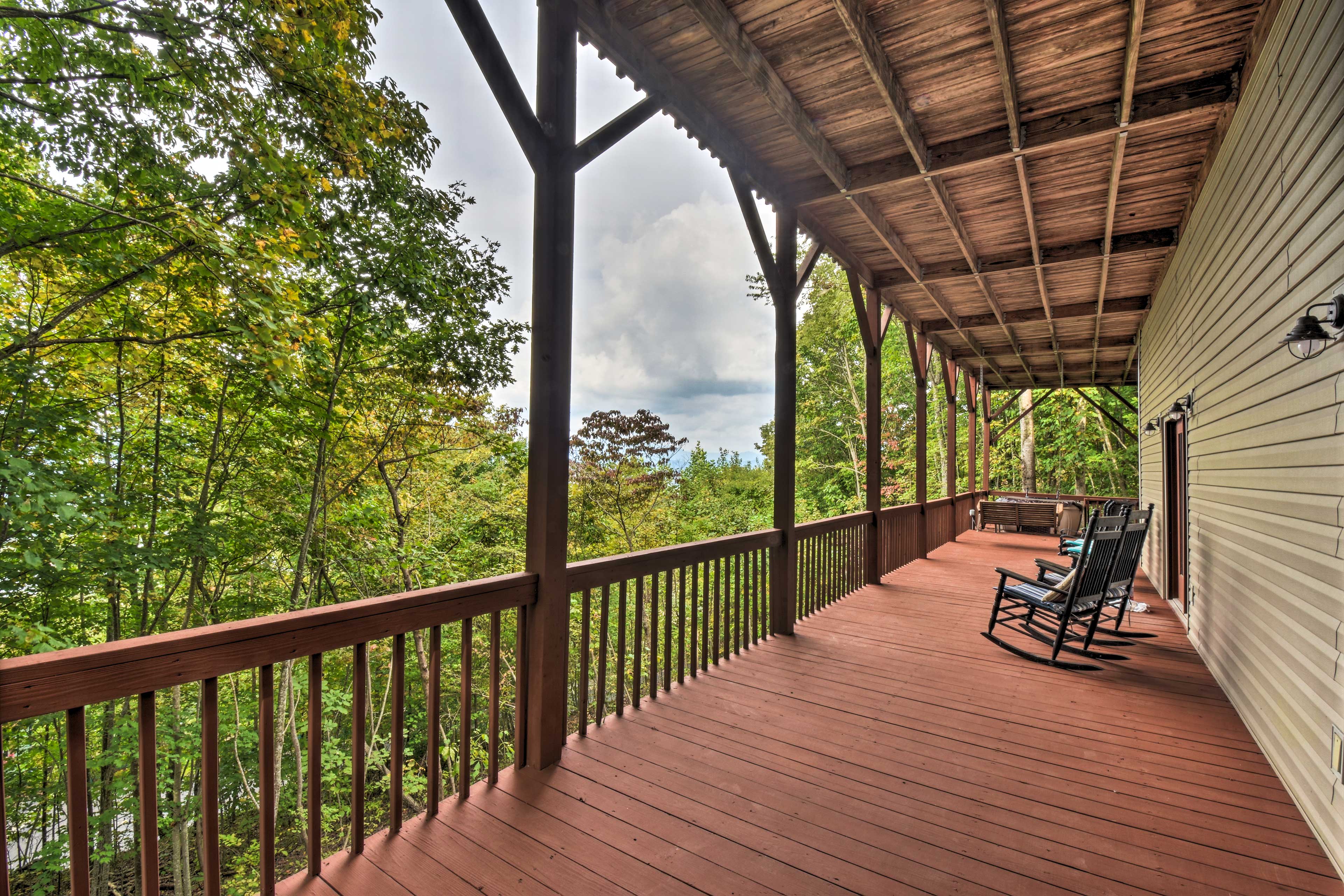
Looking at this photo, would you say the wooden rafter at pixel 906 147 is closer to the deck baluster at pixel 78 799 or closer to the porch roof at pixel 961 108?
the porch roof at pixel 961 108

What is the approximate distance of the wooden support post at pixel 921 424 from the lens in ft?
23.4

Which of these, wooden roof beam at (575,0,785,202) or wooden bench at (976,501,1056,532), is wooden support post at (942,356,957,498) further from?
wooden roof beam at (575,0,785,202)

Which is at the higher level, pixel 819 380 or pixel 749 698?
pixel 819 380

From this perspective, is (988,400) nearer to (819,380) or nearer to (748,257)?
(819,380)

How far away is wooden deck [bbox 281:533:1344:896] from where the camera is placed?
179 cm

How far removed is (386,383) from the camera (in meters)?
6.88

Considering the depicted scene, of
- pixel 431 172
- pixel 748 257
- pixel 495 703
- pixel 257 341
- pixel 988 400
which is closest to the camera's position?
pixel 495 703

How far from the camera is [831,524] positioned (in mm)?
5176

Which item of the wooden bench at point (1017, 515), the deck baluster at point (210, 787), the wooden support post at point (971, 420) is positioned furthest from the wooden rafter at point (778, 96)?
the wooden bench at point (1017, 515)

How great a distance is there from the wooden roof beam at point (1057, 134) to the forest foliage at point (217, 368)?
13.5 feet

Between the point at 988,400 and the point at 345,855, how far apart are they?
13.6 meters

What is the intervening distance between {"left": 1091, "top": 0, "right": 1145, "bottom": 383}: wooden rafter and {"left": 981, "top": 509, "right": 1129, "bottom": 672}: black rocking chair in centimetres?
231

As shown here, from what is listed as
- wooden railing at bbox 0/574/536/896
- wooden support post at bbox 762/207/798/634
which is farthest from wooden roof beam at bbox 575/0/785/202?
wooden railing at bbox 0/574/536/896

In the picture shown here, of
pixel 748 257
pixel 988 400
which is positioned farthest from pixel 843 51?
pixel 748 257
